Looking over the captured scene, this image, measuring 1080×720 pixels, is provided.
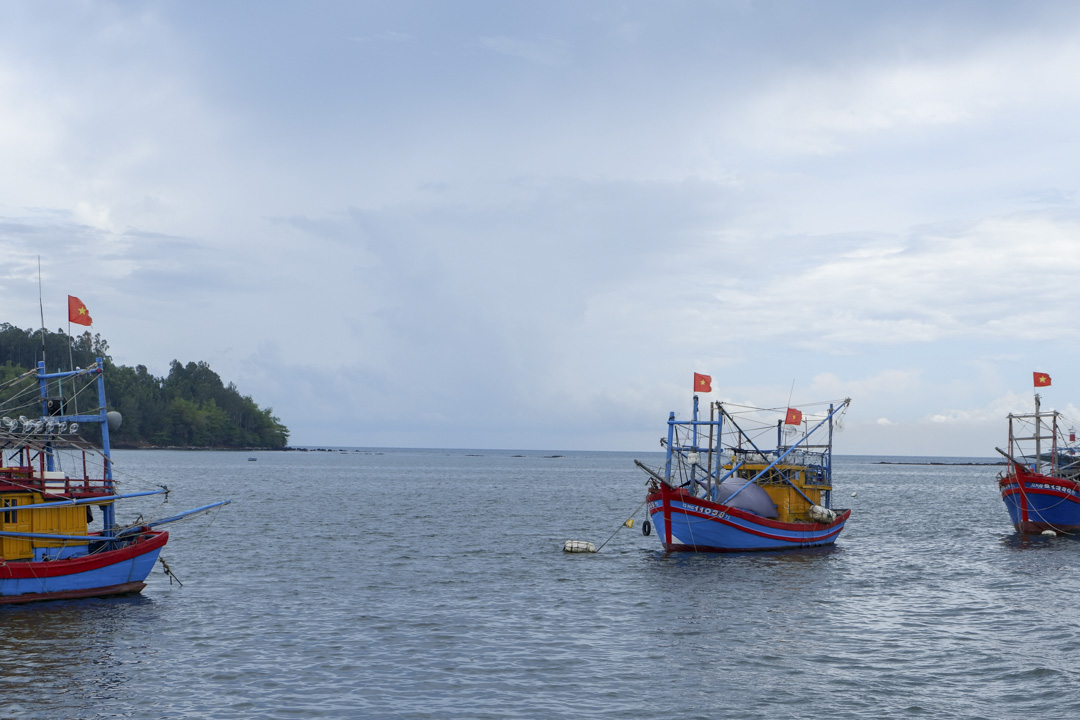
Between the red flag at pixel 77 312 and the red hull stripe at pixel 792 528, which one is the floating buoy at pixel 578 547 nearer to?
the red hull stripe at pixel 792 528

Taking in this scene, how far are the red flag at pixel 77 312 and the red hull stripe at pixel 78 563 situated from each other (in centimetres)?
814

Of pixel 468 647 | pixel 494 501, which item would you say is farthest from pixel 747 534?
pixel 494 501

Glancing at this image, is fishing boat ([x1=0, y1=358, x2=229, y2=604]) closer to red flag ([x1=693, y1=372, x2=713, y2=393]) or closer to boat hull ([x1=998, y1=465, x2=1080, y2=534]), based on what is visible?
red flag ([x1=693, y1=372, x2=713, y2=393])

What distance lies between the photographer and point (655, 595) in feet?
126

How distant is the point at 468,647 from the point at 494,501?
75639mm

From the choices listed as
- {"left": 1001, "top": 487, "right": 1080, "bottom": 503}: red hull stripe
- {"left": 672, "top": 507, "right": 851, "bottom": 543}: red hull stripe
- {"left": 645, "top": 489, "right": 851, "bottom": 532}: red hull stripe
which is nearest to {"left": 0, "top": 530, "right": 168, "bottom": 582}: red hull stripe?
{"left": 645, "top": 489, "right": 851, "bottom": 532}: red hull stripe

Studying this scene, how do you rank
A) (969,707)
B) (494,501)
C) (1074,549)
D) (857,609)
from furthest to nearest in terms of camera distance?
(494,501), (1074,549), (857,609), (969,707)

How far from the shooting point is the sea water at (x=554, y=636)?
2367cm

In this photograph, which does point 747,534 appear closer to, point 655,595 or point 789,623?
point 655,595

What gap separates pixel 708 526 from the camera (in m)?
49.1

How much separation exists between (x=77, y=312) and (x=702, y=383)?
29881 millimetres

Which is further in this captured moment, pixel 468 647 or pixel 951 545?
pixel 951 545

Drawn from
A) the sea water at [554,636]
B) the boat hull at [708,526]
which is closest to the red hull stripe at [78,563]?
the sea water at [554,636]

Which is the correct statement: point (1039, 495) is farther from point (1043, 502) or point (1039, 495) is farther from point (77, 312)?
point (77, 312)
